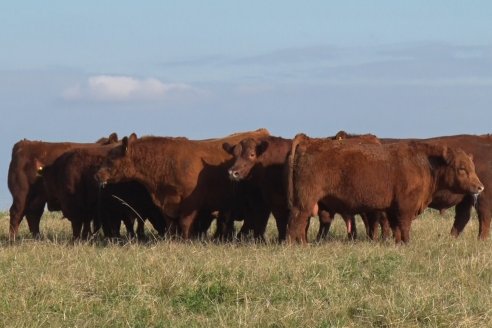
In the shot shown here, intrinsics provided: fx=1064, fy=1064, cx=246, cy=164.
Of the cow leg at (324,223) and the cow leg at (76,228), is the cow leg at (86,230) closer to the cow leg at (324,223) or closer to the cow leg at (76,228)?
the cow leg at (76,228)

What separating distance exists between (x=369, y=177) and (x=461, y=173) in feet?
4.36

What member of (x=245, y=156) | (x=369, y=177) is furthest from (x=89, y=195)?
(x=369, y=177)

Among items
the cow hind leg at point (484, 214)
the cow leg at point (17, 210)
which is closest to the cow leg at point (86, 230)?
the cow leg at point (17, 210)

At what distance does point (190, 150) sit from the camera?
47.2 ft

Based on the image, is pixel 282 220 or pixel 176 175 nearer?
pixel 282 220

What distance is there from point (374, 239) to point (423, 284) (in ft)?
15.9

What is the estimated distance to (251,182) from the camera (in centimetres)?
1412

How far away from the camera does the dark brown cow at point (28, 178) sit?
52.1 ft

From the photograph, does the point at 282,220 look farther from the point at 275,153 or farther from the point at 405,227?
the point at 405,227

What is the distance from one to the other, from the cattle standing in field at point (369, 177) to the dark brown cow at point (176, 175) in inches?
64.9

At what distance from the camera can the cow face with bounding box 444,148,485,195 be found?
43.7 feet

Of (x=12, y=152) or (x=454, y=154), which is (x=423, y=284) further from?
(x=12, y=152)

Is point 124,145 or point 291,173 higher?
point 124,145

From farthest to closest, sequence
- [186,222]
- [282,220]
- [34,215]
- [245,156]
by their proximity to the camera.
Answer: [34,215], [186,222], [282,220], [245,156]
